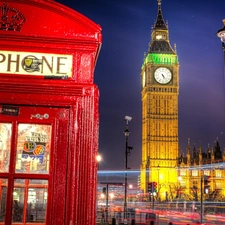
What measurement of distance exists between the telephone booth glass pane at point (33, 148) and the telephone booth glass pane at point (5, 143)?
0.17ft

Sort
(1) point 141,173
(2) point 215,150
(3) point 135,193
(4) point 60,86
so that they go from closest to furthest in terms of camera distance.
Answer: (4) point 60,86 → (2) point 215,150 → (1) point 141,173 → (3) point 135,193

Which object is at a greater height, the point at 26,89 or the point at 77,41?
the point at 77,41

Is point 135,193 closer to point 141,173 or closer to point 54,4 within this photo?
point 141,173

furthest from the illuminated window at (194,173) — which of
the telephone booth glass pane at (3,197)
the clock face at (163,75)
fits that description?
the telephone booth glass pane at (3,197)

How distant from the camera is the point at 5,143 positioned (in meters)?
2.23

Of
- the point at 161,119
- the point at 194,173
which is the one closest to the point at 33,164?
the point at 194,173

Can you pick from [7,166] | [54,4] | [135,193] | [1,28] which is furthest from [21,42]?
[135,193]

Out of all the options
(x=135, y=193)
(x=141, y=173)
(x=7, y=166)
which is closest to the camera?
(x=7, y=166)

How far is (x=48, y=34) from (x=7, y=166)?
77 cm

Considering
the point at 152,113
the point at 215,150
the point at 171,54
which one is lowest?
the point at 215,150

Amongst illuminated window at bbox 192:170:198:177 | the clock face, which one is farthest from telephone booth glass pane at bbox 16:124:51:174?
the clock face

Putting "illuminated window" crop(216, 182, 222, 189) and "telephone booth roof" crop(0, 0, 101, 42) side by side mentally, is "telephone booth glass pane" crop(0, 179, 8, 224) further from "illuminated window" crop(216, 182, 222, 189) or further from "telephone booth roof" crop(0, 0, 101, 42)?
"illuminated window" crop(216, 182, 222, 189)

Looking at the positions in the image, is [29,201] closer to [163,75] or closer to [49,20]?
[49,20]

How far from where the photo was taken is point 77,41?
2.40 m
